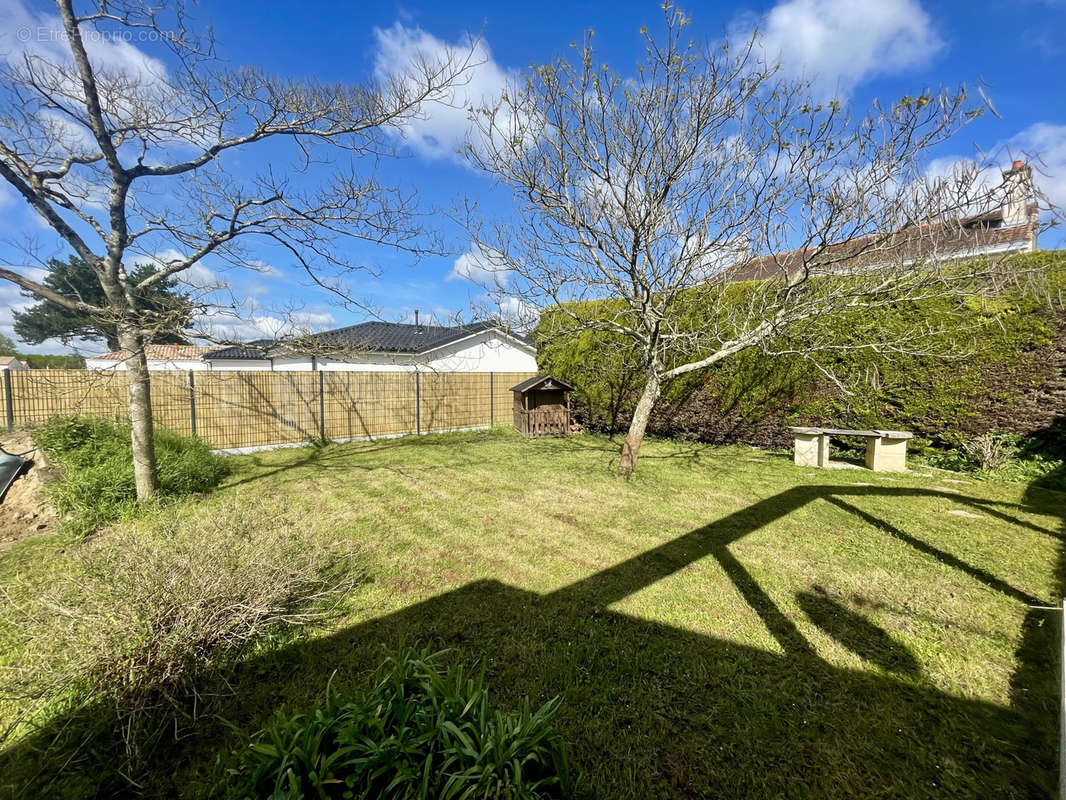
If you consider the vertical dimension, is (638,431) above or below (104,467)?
above

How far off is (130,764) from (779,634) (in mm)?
3183

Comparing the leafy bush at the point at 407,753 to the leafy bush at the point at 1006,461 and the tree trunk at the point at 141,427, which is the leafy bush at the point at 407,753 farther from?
the leafy bush at the point at 1006,461

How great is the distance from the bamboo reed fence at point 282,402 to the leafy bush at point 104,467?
0.62 metres

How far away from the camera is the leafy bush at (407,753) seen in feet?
3.51

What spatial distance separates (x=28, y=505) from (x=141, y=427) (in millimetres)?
1401

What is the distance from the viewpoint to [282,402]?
30.1 ft

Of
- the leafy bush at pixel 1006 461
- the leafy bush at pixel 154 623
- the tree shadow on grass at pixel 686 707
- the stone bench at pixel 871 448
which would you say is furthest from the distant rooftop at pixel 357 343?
the leafy bush at pixel 1006 461

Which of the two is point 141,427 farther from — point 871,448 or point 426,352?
point 871,448

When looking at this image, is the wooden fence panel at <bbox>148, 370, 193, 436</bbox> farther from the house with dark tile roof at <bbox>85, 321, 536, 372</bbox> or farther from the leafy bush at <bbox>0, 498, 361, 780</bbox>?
the leafy bush at <bbox>0, 498, 361, 780</bbox>

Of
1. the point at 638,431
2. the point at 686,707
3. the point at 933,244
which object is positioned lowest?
the point at 686,707

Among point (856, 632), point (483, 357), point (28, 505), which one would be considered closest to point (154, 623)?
point (856, 632)

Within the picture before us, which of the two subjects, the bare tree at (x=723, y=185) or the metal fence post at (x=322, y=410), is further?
the metal fence post at (x=322, y=410)

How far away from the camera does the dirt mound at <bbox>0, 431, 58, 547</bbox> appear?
4.03 metres

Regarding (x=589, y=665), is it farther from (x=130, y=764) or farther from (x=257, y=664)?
(x=130, y=764)
